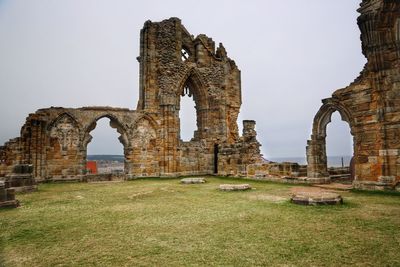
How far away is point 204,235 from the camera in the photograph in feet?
12.4

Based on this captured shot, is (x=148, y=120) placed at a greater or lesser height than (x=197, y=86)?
lesser

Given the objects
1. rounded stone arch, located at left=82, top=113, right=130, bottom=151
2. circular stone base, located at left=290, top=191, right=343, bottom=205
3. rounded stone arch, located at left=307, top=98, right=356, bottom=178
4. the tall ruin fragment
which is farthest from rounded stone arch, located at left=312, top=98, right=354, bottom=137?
rounded stone arch, located at left=82, top=113, right=130, bottom=151

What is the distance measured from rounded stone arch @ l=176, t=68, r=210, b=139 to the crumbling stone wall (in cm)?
953

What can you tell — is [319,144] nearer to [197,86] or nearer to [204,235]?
[204,235]

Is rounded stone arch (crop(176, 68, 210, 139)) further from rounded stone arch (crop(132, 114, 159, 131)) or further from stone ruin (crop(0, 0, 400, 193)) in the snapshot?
rounded stone arch (crop(132, 114, 159, 131))

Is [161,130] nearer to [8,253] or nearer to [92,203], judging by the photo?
[92,203]

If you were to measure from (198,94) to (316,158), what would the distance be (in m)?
9.25

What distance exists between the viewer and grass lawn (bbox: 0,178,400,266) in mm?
2945

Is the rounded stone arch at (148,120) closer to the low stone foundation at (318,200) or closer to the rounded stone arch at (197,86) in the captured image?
the rounded stone arch at (197,86)

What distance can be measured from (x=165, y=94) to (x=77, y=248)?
12731 millimetres

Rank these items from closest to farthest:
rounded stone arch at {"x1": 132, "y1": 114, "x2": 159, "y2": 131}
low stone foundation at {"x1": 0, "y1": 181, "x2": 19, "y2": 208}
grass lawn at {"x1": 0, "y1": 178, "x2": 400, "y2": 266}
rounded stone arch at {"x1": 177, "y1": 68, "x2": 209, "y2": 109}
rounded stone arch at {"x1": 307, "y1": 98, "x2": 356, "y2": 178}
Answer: grass lawn at {"x1": 0, "y1": 178, "x2": 400, "y2": 266}, low stone foundation at {"x1": 0, "y1": 181, "x2": 19, "y2": 208}, rounded stone arch at {"x1": 307, "y1": 98, "x2": 356, "y2": 178}, rounded stone arch at {"x1": 132, "y1": 114, "x2": 159, "y2": 131}, rounded stone arch at {"x1": 177, "y1": 68, "x2": 209, "y2": 109}

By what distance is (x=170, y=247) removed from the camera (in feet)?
10.9

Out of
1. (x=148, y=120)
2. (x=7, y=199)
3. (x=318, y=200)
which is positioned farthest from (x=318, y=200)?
(x=148, y=120)

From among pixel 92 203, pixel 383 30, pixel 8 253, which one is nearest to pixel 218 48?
pixel 383 30
